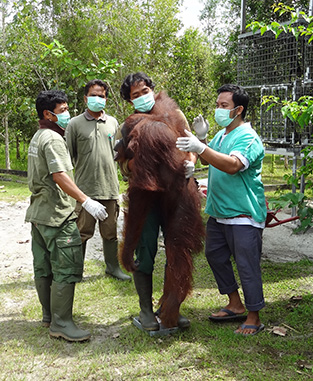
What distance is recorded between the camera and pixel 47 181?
113 inches

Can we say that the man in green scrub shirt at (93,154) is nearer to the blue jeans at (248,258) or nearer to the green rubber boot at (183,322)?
the green rubber boot at (183,322)

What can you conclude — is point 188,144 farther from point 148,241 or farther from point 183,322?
point 183,322

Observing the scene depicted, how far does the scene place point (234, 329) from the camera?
298 centimetres

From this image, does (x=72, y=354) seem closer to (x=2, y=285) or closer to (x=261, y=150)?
(x=2, y=285)

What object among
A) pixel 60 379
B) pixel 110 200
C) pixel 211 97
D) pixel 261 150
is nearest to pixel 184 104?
pixel 211 97

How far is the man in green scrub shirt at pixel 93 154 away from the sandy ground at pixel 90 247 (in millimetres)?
1024

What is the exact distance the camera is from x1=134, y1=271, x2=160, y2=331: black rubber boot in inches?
113

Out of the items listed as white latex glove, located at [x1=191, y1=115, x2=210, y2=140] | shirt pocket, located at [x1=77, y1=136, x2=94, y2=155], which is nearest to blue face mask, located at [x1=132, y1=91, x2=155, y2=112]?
white latex glove, located at [x1=191, y1=115, x2=210, y2=140]

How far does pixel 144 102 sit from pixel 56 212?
95 centimetres

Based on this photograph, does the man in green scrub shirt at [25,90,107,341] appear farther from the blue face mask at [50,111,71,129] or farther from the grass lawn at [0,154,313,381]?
the grass lawn at [0,154,313,381]

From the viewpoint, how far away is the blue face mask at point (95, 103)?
12.2ft

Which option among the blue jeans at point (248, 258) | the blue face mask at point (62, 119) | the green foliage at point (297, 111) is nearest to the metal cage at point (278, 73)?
the green foliage at point (297, 111)

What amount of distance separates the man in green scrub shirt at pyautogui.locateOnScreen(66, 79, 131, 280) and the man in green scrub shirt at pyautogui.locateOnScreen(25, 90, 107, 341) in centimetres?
84

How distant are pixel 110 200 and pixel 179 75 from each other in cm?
1071
